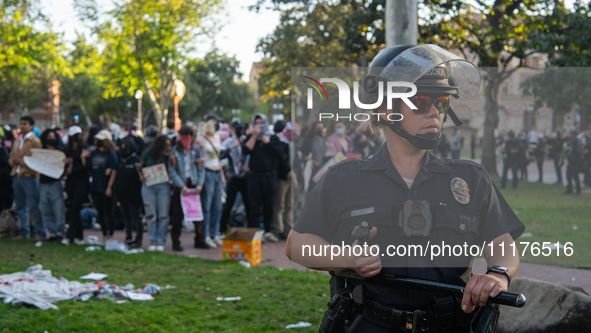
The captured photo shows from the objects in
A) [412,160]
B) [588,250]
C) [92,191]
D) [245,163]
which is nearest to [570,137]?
[588,250]

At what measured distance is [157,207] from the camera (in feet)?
35.1

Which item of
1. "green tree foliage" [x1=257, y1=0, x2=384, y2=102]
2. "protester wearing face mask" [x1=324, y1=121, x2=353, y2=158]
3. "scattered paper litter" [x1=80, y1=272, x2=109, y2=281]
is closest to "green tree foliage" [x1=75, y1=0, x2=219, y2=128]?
"green tree foliage" [x1=257, y1=0, x2=384, y2=102]

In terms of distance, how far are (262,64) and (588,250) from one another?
2775cm

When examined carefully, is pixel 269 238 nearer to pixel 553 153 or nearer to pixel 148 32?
pixel 553 153

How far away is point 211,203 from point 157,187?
3.49 ft

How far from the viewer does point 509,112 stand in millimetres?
2814

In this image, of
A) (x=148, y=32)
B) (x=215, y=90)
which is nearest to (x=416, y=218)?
(x=148, y=32)

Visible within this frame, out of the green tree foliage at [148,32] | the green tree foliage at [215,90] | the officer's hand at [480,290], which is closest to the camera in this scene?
the officer's hand at [480,290]

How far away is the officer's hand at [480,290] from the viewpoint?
234cm

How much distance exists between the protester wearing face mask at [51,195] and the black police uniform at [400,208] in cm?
927

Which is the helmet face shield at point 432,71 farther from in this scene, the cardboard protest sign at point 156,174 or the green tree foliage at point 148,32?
the green tree foliage at point 148,32

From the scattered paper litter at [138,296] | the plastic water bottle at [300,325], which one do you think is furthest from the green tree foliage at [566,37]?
the scattered paper litter at [138,296]

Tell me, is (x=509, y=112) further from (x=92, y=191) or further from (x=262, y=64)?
(x=262, y=64)

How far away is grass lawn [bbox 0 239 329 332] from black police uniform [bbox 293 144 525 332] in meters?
3.90
